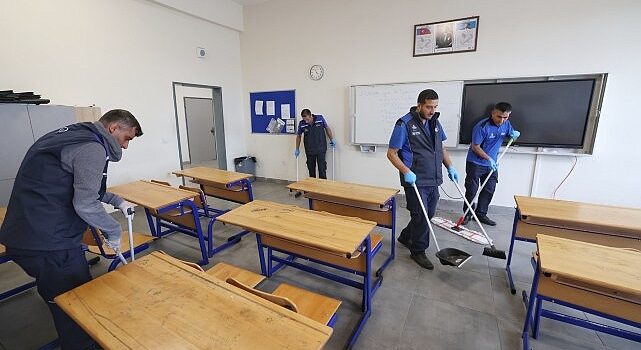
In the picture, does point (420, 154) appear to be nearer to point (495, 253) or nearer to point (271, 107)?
point (495, 253)

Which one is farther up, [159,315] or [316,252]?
[159,315]

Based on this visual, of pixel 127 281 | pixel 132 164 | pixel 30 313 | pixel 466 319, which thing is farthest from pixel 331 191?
pixel 132 164

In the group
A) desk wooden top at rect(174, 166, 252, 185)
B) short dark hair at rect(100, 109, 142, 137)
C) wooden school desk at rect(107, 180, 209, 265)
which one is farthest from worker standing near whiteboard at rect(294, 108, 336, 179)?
short dark hair at rect(100, 109, 142, 137)

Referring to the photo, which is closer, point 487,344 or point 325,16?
point 487,344

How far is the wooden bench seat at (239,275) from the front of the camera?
6.35 feet

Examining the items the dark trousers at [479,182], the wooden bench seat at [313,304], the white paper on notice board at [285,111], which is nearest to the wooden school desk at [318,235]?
the wooden bench seat at [313,304]

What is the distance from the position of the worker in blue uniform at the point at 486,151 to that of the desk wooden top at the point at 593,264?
1.97m

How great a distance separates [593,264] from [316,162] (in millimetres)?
4241

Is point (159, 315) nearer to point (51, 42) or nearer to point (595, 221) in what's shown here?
point (595, 221)

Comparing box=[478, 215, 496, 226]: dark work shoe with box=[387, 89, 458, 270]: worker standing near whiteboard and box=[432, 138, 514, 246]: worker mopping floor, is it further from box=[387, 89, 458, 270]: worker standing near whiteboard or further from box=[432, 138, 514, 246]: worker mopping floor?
box=[387, 89, 458, 270]: worker standing near whiteboard

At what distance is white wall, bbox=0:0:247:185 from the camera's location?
10.6ft

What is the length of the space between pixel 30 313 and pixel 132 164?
258 cm

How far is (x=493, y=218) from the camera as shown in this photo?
399 centimetres

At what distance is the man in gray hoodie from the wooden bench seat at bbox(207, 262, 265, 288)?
0.85 metres
